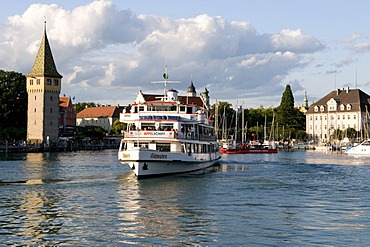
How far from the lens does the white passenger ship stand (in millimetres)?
47000

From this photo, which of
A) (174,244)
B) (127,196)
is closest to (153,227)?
(174,244)

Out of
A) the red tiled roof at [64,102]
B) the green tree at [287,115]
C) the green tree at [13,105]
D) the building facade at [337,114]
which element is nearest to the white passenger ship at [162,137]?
the green tree at [13,105]

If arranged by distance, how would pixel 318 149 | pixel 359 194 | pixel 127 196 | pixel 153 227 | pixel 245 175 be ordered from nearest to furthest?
1. pixel 153 227
2. pixel 127 196
3. pixel 359 194
4. pixel 245 175
5. pixel 318 149

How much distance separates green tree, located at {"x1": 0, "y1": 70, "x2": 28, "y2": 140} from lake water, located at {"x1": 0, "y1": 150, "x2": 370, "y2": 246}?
84.2m

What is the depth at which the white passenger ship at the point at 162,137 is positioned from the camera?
154 feet

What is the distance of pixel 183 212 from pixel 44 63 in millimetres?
113946

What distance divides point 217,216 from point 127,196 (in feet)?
30.4

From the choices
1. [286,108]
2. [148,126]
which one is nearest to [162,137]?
[148,126]

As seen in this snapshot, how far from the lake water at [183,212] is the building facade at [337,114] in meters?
128

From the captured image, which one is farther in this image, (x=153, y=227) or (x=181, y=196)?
(x=181, y=196)

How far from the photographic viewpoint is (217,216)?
30.0m

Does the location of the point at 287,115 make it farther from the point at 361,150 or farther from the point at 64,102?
the point at 64,102

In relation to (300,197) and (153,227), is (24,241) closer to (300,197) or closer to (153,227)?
(153,227)

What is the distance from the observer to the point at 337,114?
177 m
